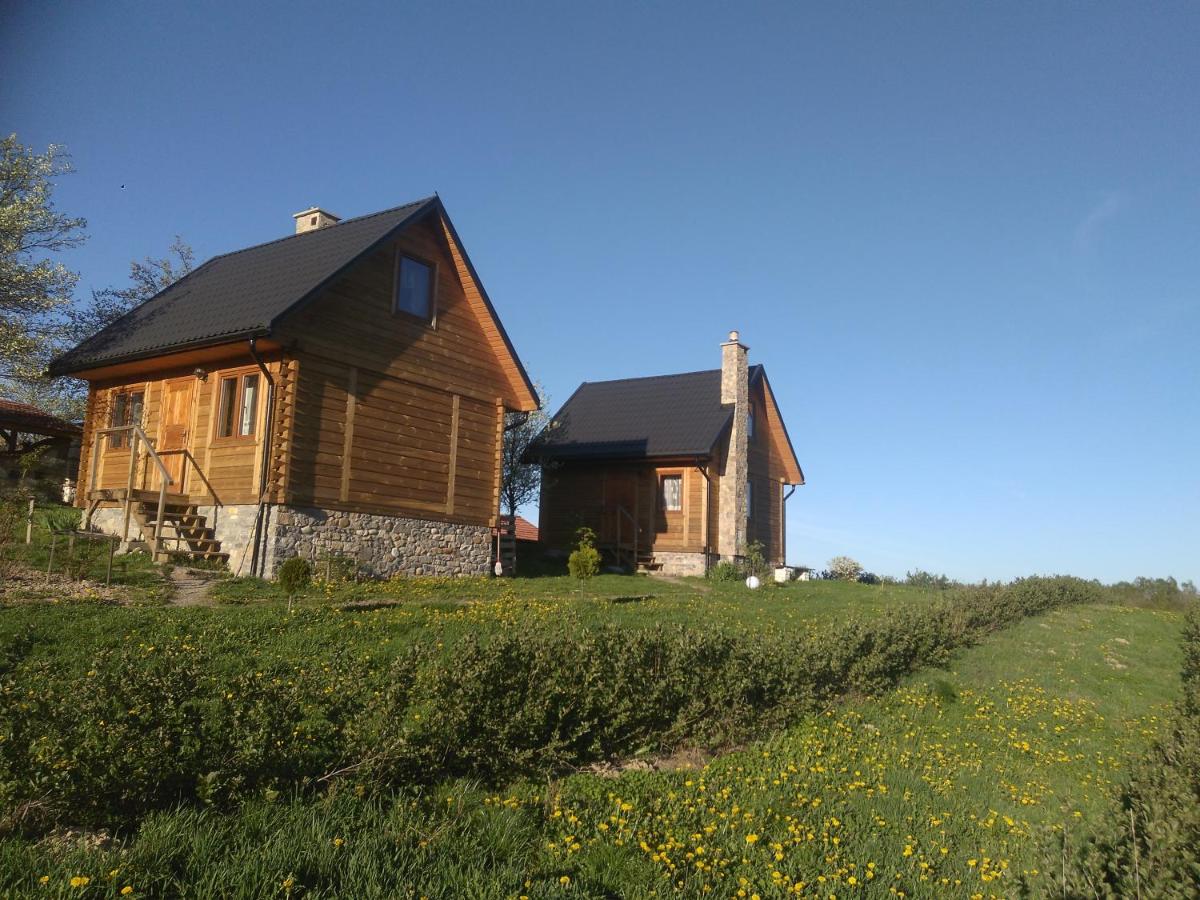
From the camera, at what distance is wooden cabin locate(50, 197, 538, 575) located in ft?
56.3

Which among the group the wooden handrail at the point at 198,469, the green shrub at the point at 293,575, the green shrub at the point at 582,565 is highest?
the wooden handrail at the point at 198,469

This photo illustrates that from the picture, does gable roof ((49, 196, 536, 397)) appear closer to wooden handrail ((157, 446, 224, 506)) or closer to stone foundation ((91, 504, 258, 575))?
wooden handrail ((157, 446, 224, 506))

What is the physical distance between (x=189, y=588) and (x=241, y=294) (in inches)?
286

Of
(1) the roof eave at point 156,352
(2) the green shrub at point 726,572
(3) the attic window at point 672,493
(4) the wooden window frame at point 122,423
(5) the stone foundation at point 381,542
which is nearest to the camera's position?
(1) the roof eave at point 156,352

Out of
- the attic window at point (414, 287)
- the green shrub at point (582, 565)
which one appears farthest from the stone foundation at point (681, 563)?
the attic window at point (414, 287)

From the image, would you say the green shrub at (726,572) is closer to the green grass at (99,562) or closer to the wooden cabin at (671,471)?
the wooden cabin at (671,471)

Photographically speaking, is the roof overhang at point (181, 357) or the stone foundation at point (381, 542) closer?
the stone foundation at point (381, 542)

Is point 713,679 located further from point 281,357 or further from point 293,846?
point 281,357

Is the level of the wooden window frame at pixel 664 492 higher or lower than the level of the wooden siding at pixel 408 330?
lower

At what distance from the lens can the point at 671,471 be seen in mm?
28828

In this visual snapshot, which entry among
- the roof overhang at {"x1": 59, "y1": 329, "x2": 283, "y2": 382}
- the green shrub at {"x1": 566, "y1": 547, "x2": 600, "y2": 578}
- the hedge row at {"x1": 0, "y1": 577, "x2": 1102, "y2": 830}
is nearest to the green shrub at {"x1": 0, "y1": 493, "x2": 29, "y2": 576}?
the roof overhang at {"x1": 59, "y1": 329, "x2": 283, "y2": 382}

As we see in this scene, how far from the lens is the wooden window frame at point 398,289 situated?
19.5 metres

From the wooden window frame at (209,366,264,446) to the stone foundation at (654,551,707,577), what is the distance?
14.1 metres

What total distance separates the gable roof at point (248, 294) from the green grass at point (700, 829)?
8.17 m
